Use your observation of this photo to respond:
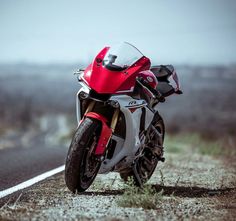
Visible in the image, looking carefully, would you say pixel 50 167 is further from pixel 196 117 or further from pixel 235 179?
pixel 196 117

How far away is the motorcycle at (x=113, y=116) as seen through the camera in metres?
Answer: 6.98

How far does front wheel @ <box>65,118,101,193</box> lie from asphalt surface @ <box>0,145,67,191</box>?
116 centimetres

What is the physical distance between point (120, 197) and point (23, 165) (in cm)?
378

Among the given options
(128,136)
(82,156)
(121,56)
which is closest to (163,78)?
(121,56)

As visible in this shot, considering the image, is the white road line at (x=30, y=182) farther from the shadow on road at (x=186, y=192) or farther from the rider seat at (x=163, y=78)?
the rider seat at (x=163, y=78)

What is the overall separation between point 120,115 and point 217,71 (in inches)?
Result: 7077

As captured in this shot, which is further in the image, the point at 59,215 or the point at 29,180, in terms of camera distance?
the point at 29,180

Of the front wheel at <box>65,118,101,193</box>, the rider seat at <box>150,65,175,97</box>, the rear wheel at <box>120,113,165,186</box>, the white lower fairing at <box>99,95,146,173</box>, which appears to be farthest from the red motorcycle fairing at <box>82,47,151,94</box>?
the rear wheel at <box>120,113,165,186</box>

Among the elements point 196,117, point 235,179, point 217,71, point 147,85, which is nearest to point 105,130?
point 147,85

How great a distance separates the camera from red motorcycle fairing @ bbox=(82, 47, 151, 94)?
7129mm

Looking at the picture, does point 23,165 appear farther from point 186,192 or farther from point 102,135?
point 102,135

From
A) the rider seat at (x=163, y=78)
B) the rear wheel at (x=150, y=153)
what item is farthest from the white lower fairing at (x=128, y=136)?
the rider seat at (x=163, y=78)

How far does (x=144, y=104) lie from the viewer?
762 centimetres

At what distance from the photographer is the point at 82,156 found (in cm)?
686
